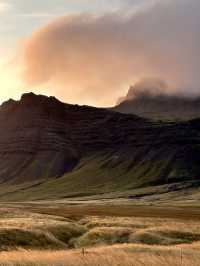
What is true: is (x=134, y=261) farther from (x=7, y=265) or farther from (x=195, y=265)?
(x=7, y=265)

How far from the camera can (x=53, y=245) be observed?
44281 millimetres

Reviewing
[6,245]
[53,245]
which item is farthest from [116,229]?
[6,245]

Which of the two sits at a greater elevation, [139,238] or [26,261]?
[26,261]

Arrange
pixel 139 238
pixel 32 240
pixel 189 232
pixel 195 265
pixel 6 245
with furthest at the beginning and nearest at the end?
pixel 189 232 < pixel 139 238 < pixel 32 240 < pixel 6 245 < pixel 195 265

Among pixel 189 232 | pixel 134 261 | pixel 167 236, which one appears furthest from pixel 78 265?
pixel 189 232

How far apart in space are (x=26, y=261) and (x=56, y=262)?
1.21 m

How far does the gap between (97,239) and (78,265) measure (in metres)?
29.3

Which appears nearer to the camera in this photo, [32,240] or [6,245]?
[6,245]

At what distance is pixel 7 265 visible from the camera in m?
17.8

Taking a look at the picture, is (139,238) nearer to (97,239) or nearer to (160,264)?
(97,239)

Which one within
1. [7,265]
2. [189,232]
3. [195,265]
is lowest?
[189,232]

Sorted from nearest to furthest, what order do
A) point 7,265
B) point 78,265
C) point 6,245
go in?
point 7,265, point 78,265, point 6,245

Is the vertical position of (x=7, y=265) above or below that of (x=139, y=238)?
above

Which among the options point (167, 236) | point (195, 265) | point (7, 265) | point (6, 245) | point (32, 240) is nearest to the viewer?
point (7, 265)
